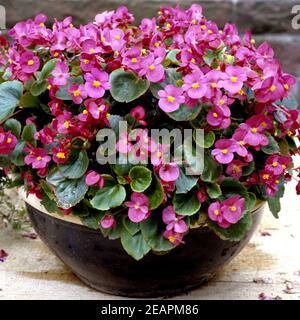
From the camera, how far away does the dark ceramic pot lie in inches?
42.9

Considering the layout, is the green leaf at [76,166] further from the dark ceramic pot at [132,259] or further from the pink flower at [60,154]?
the dark ceramic pot at [132,259]

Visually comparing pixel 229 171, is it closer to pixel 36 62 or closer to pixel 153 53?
pixel 153 53

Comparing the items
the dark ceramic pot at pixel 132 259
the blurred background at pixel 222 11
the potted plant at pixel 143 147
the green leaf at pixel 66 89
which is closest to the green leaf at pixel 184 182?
the potted plant at pixel 143 147

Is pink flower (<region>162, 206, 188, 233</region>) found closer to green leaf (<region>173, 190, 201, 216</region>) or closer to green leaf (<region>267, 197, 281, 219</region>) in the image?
green leaf (<region>173, 190, 201, 216</region>)

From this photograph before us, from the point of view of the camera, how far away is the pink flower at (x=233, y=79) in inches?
39.6

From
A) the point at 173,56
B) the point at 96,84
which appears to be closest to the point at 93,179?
the point at 96,84

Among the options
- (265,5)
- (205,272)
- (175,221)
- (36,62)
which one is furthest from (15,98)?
(265,5)

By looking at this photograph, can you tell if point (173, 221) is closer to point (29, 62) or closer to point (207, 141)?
point (207, 141)

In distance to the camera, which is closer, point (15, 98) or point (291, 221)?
point (15, 98)

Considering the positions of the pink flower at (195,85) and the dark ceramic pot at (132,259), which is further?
the dark ceramic pot at (132,259)

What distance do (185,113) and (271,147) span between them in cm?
16

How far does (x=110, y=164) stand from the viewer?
101 cm

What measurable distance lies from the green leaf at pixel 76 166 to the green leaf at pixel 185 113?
0.14 metres
